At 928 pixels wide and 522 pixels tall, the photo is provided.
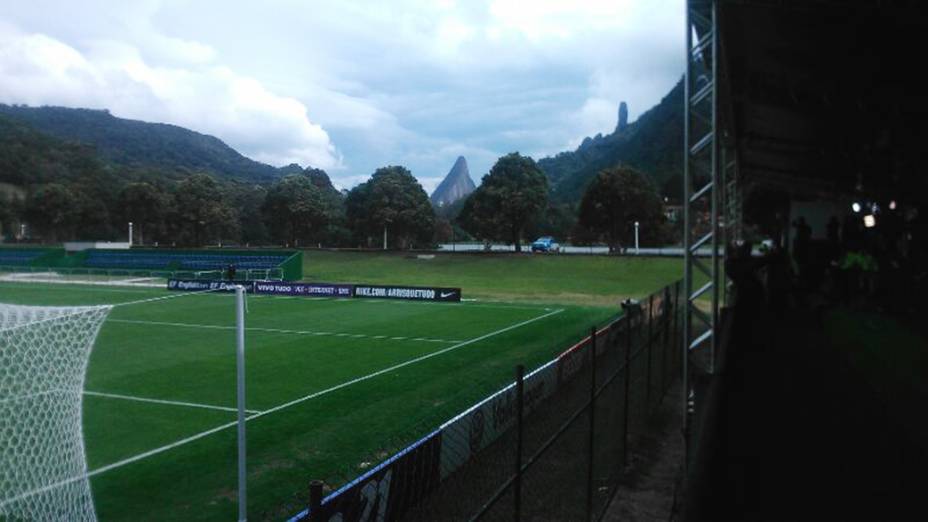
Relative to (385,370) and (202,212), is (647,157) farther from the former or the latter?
(385,370)

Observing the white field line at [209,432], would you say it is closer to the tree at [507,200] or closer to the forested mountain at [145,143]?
the tree at [507,200]

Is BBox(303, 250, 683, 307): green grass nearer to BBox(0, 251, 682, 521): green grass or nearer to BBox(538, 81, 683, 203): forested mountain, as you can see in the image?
BBox(0, 251, 682, 521): green grass

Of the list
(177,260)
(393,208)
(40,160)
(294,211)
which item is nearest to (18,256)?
(177,260)

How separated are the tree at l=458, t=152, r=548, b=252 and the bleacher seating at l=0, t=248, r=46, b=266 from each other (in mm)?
34879

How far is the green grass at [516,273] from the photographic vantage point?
124ft

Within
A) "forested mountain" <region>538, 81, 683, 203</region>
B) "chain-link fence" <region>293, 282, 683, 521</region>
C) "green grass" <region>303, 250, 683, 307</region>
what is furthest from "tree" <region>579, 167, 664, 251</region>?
"chain-link fence" <region>293, 282, 683, 521</region>

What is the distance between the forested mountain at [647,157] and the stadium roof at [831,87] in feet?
134

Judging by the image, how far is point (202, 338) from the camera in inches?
835

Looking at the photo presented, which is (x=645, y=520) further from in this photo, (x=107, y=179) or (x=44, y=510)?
(x=107, y=179)

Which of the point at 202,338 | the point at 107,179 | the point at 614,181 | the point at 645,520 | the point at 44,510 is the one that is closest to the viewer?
the point at 44,510

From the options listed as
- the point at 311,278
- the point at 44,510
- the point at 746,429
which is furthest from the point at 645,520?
the point at 311,278

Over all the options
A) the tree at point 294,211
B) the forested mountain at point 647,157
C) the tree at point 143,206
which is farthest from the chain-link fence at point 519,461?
the tree at point 143,206

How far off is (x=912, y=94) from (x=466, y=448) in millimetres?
9669

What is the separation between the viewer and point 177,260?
157 feet
